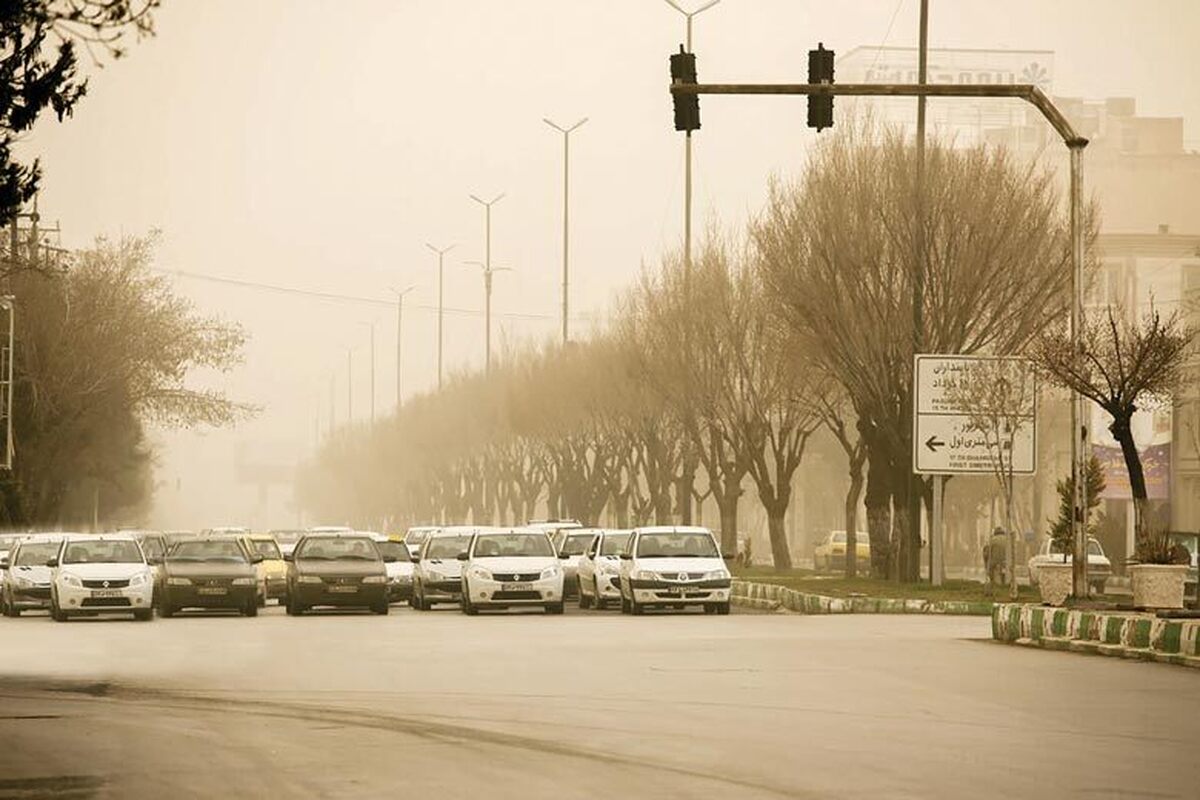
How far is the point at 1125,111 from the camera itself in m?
125

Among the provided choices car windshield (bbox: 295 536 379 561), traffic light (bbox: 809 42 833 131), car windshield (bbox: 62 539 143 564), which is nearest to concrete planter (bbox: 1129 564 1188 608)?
traffic light (bbox: 809 42 833 131)

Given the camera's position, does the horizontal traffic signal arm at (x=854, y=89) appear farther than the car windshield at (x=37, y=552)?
No

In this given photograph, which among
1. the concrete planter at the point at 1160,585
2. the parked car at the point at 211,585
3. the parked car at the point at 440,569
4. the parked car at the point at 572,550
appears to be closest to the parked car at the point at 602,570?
the parked car at the point at 440,569

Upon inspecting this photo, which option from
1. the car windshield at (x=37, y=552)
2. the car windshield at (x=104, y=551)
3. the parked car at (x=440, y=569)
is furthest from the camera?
the parked car at (x=440, y=569)

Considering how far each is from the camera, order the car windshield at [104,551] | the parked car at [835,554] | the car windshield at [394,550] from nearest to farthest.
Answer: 1. the car windshield at [104,551]
2. the car windshield at [394,550]
3. the parked car at [835,554]

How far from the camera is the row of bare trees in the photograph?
47906 millimetres

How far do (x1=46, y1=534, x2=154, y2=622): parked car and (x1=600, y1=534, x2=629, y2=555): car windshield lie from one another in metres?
9.72

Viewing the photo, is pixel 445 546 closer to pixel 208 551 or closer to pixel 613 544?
pixel 613 544

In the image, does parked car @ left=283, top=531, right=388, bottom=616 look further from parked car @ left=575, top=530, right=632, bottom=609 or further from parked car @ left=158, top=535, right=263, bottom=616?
parked car @ left=575, top=530, right=632, bottom=609

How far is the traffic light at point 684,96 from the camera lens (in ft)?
82.8

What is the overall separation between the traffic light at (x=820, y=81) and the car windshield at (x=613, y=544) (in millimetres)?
23110

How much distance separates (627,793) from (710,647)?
1711 cm

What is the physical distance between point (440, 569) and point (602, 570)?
3532 mm

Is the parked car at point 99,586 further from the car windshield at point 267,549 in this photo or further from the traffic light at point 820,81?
the traffic light at point 820,81
